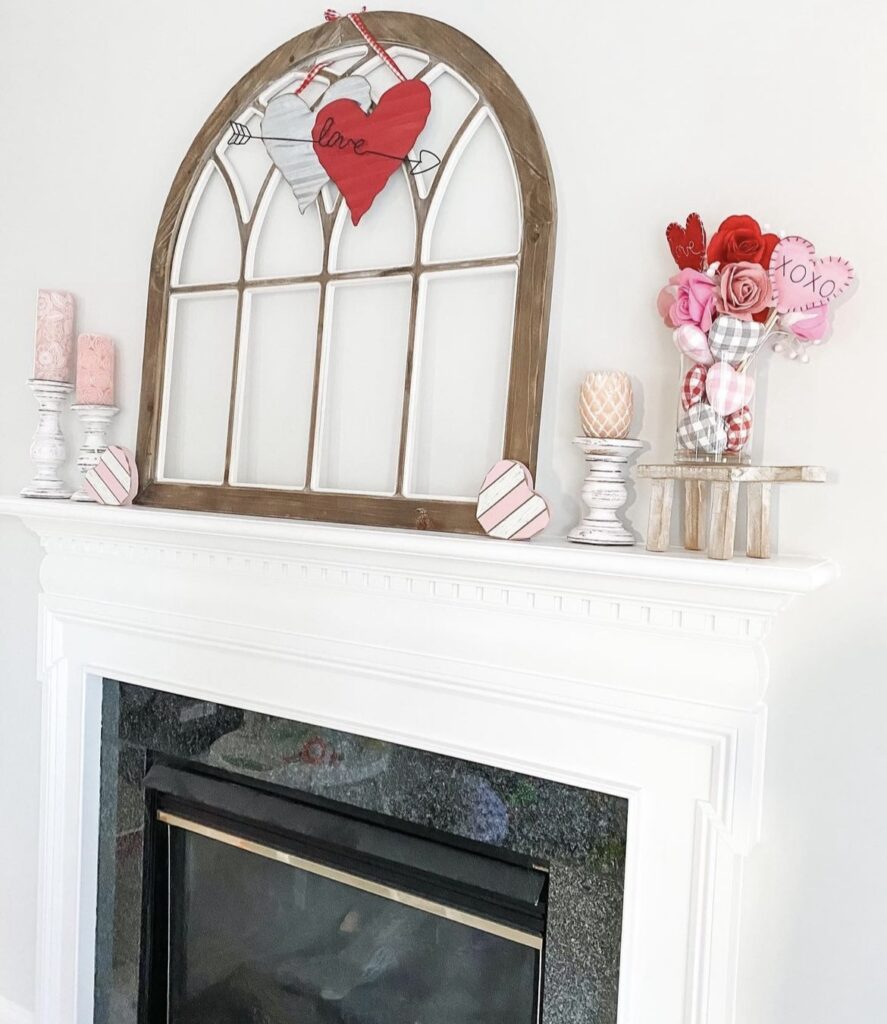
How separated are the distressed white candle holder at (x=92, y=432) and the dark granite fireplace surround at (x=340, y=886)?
42 centimetres

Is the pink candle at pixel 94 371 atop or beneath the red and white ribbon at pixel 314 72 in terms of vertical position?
beneath

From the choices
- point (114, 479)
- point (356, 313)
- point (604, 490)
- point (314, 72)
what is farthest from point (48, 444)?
point (604, 490)

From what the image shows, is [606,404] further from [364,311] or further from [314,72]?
[314,72]

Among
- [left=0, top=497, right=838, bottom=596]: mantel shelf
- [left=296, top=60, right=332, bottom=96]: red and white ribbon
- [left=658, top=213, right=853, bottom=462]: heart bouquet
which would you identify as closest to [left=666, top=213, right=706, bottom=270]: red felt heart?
[left=658, top=213, right=853, bottom=462]: heart bouquet

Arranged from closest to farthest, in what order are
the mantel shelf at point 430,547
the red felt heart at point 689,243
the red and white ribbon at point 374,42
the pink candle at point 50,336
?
the mantel shelf at point 430,547 < the red felt heart at point 689,243 < the red and white ribbon at point 374,42 < the pink candle at point 50,336

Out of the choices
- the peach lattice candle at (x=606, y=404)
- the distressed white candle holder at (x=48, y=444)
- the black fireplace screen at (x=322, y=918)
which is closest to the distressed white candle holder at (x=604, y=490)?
the peach lattice candle at (x=606, y=404)

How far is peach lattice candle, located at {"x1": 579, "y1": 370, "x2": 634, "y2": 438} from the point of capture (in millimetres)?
1104

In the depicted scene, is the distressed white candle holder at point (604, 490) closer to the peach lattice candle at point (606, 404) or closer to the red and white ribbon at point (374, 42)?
the peach lattice candle at point (606, 404)

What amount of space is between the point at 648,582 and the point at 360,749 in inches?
22.8

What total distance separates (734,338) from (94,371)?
113cm

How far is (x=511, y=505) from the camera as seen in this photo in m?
1.14

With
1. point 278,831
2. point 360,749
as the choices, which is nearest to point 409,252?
point 360,749

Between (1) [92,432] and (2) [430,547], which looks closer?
(2) [430,547]

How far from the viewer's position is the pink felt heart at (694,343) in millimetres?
1040
